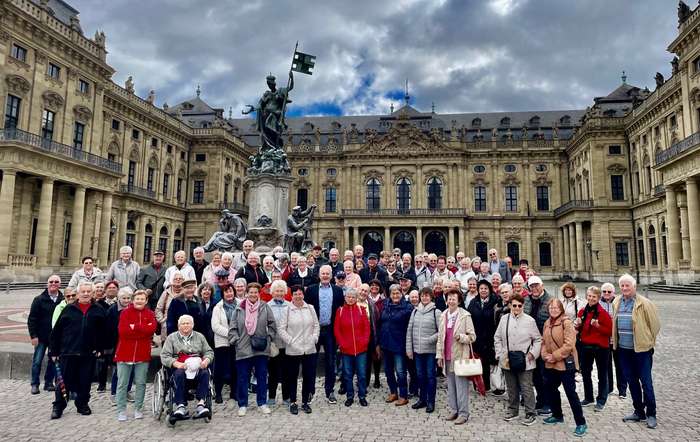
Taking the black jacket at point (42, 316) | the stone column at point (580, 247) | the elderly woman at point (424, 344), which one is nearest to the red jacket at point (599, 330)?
the elderly woman at point (424, 344)

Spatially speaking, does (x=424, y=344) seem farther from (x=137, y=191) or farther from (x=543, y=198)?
(x=543, y=198)

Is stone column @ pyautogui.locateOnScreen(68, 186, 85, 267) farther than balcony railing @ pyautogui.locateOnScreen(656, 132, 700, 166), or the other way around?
stone column @ pyautogui.locateOnScreen(68, 186, 85, 267)

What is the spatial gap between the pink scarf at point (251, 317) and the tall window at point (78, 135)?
29984mm

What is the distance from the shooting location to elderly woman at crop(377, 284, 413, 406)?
647 cm

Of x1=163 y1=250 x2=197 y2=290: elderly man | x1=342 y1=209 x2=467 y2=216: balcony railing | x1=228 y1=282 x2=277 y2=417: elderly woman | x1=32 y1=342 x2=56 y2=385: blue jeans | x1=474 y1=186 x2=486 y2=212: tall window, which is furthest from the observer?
x1=474 y1=186 x2=486 y2=212: tall window

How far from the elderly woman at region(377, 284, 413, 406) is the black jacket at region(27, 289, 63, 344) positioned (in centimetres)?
526

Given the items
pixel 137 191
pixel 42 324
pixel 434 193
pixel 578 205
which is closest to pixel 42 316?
pixel 42 324

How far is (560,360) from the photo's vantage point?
5.42 m

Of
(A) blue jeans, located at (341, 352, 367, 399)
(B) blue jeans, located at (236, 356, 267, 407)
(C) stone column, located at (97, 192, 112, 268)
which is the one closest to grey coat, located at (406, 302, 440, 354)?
(A) blue jeans, located at (341, 352, 367, 399)

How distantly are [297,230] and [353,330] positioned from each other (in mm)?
8172

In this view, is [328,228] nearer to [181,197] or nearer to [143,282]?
[181,197]

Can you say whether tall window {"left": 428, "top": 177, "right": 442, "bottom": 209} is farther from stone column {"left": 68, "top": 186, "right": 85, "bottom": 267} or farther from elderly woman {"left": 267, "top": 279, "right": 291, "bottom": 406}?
elderly woman {"left": 267, "top": 279, "right": 291, "bottom": 406}

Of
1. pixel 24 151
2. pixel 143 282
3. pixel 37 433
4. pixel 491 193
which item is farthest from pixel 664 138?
pixel 24 151

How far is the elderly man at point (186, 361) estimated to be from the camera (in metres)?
5.43
